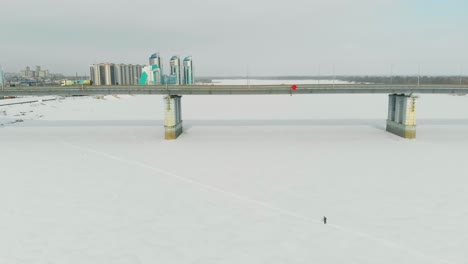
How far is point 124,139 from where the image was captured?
51406 mm

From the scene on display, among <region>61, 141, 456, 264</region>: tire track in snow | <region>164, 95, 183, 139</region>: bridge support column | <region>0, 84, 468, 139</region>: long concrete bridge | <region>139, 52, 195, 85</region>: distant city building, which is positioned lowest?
<region>61, 141, 456, 264</region>: tire track in snow

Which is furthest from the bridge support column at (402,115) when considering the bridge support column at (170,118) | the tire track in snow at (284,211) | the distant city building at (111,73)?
the distant city building at (111,73)

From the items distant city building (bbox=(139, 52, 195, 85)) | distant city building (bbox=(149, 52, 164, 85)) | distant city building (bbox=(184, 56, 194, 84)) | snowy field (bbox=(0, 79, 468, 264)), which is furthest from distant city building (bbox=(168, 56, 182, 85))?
snowy field (bbox=(0, 79, 468, 264))

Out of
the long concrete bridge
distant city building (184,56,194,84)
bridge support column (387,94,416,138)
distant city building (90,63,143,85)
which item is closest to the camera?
bridge support column (387,94,416,138)

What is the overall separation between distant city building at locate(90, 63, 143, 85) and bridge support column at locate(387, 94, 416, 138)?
65.6m

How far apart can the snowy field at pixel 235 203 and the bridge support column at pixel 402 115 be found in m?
4.07

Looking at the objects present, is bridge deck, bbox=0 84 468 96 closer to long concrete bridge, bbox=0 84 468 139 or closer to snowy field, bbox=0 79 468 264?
long concrete bridge, bbox=0 84 468 139

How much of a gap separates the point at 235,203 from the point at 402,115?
4002 cm

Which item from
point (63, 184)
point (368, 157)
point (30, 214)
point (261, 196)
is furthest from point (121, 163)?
point (368, 157)

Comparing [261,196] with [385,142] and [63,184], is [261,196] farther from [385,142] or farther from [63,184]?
[385,142]

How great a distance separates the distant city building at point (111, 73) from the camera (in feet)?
276

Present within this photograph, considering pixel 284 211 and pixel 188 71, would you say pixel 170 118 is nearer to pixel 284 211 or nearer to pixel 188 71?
pixel 188 71

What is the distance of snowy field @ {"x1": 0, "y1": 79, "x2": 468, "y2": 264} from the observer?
17.5m

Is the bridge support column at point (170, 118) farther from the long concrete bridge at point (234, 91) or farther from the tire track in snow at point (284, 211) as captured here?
the tire track in snow at point (284, 211)
